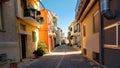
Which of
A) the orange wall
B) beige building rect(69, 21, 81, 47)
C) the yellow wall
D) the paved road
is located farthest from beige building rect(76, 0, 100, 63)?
beige building rect(69, 21, 81, 47)

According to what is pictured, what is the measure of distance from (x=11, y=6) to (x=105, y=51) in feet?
23.5

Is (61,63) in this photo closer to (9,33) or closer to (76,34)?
(9,33)

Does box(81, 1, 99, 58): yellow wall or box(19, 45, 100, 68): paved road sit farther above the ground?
box(81, 1, 99, 58): yellow wall

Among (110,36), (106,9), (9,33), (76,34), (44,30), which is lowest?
(110,36)

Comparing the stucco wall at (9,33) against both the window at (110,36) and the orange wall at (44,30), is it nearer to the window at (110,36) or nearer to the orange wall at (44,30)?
the window at (110,36)

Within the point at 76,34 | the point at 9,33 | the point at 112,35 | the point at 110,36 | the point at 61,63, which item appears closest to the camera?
the point at 112,35

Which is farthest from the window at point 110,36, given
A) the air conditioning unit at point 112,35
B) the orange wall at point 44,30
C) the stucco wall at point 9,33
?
the orange wall at point 44,30

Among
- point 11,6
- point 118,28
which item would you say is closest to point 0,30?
point 11,6

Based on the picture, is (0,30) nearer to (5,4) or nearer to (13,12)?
(5,4)

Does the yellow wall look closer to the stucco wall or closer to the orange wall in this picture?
the stucco wall

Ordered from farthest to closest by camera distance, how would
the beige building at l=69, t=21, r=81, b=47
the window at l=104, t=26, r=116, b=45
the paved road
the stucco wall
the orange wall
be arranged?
1. the beige building at l=69, t=21, r=81, b=47
2. the orange wall
3. the paved road
4. the stucco wall
5. the window at l=104, t=26, r=116, b=45

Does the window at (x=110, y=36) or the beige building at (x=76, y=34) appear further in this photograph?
the beige building at (x=76, y=34)

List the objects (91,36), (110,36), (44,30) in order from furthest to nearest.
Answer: (44,30) < (91,36) < (110,36)

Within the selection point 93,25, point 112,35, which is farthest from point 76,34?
point 112,35
